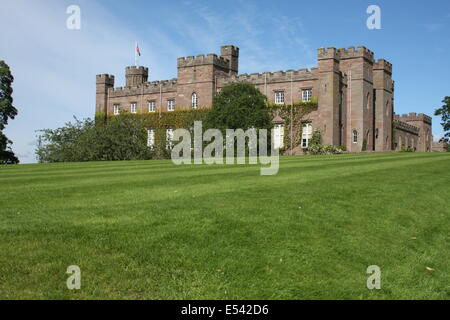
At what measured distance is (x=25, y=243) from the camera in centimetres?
630

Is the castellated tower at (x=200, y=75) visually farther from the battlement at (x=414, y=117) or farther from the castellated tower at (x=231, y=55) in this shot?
the battlement at (x=414, y=117)

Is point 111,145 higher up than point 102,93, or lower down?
lower down

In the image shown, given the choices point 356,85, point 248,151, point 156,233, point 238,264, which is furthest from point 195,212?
point 356,85

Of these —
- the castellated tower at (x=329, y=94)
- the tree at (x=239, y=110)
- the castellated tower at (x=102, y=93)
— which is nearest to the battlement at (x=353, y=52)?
the castellated tower at (x=329, y=94)

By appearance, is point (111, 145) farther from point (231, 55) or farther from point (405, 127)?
point (405, 127)

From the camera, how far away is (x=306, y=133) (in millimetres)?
47125

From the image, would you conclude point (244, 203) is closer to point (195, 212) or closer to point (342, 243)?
point (195, 212)

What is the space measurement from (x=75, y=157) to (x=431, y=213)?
1315 inches

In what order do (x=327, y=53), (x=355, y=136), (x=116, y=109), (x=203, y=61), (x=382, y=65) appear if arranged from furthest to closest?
1. (x=116, y=109)
2. (x=203, y=61)
3. (x=382, y=65)
4. (x=355, y=136)
5. (x=327, y=53)

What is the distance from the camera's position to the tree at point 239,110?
3875cm

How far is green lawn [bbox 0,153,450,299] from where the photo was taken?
555 centimetres

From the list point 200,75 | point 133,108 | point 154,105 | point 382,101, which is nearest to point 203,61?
point 200,75

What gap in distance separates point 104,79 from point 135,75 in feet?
14.3

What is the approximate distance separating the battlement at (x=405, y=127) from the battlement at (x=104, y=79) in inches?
1428
